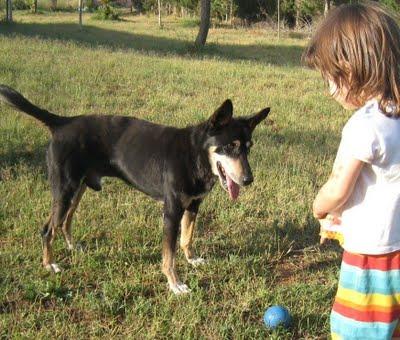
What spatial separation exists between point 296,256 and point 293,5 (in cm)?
3331

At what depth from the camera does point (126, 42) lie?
22.2 metres

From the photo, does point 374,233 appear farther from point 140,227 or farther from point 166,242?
point 140,227

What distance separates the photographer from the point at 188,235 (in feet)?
14.0

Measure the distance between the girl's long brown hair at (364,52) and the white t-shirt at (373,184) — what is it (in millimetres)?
69

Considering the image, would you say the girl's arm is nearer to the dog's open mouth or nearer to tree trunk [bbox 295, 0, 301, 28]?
the dog's open mouth

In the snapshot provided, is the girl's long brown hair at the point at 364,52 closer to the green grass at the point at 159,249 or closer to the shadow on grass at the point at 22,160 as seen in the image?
the green grass at the point at 159,249

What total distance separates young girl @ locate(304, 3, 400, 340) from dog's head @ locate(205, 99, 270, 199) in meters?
1.49

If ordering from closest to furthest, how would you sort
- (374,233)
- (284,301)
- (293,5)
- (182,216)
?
1. (374,233)
2. (284,301)
3. (182,216)
4. (293,5)

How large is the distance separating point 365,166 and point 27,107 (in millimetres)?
2757

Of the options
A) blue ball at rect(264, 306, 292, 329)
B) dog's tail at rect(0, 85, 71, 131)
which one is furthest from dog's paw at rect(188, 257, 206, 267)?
dog's tail at rect(0, 85, 71, 131)

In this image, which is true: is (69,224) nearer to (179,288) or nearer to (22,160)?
(179,288)

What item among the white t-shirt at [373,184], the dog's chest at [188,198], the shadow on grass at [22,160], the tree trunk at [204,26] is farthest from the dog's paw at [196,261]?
the tree trunk at [204,26]

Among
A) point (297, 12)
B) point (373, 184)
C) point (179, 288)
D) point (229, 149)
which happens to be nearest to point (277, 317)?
point (179, 288)

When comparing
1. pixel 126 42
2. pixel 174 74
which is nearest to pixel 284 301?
pixel 174 74
